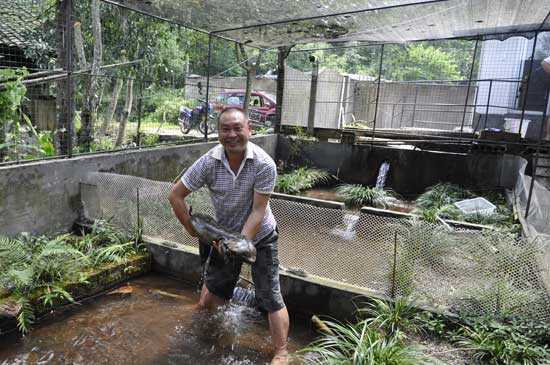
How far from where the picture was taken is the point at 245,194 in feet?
9.48

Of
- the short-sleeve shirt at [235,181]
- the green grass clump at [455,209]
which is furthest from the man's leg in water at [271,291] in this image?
the green grass clump at [455,209]

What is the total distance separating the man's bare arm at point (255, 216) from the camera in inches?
108

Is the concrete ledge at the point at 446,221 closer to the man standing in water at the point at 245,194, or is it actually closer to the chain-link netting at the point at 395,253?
the chain-link netting at the point at 395,253

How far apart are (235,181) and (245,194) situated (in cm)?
12

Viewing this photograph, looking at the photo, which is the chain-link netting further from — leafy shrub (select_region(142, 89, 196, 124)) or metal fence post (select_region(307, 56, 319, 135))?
leafy shrub (select_region(142, 89, 196, 124))

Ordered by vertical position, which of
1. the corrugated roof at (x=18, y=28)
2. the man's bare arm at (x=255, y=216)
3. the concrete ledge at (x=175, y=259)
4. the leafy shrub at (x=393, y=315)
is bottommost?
the concrete ledge at (x=175, y=259)

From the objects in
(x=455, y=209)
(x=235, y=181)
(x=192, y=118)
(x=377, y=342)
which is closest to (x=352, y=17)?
(x=455, y=209)

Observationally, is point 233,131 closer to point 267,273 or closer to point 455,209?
point 267,273

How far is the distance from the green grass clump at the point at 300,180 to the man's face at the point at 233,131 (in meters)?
6.13

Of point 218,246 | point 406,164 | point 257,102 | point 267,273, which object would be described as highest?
point 257,102

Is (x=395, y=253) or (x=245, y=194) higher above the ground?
(x=245, y=194)

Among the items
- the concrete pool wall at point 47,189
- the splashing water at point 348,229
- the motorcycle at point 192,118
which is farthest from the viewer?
the motorcycle at point 192,118

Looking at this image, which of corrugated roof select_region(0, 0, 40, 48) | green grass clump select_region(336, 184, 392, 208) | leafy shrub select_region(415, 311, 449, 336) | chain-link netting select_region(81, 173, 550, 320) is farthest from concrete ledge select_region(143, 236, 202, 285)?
corrugated roof select_region(0, 0, 40, 48)

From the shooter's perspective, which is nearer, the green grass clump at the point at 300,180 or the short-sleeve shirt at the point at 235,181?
the short-sleeve shirt at the point at 235,181
